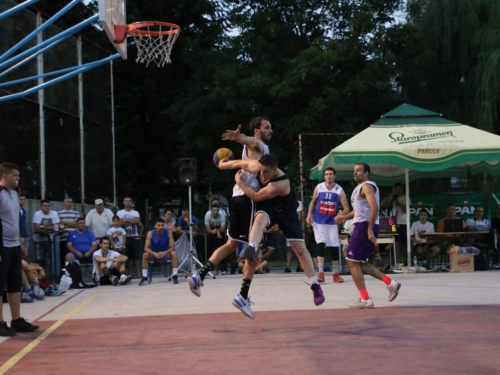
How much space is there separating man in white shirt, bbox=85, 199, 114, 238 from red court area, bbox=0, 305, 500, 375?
9.90m

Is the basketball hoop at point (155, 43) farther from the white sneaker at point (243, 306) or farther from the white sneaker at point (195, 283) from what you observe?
the white sneaker at point (243, 306)

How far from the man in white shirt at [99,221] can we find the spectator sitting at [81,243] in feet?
4.46

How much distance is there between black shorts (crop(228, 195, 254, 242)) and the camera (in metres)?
11.1

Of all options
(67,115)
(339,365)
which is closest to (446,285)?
(339,365)

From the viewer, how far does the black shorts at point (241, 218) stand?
438 inches

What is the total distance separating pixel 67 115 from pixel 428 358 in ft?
61.5

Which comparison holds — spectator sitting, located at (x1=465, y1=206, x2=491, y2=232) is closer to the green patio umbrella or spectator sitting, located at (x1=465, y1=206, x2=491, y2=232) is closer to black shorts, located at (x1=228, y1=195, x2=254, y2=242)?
the green patio umbrella

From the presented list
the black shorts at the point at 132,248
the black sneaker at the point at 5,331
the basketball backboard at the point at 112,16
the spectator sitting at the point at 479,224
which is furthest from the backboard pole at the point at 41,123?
the black sneaker at the point at 5,331

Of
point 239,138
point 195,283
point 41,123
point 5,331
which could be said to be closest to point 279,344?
point 195,283

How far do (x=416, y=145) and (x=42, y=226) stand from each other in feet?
27.4

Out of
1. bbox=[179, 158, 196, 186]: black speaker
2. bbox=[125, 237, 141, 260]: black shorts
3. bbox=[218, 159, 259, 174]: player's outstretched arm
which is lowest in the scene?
bbox=[125, 237, 141, 260]: black shorts

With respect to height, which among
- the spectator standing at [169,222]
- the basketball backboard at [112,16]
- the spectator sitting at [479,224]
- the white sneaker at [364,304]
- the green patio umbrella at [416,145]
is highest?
the basketball backboard at [112,16]

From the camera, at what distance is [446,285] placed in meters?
15.6

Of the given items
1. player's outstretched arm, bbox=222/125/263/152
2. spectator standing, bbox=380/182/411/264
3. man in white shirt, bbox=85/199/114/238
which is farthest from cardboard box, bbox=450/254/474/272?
player's outstretched arm, bbox=222/125/263/152
